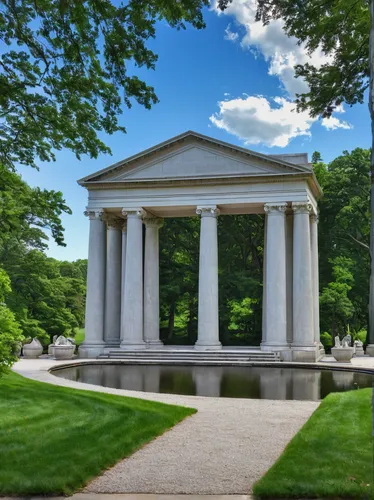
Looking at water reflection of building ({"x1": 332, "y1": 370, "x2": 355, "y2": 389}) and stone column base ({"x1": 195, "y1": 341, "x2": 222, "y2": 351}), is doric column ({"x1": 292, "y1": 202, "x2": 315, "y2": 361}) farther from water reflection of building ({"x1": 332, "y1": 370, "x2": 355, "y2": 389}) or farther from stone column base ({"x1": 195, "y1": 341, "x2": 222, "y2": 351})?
water reflection of building ({"x1": 332, "y1": 370, "x2": 355, "y2": 389})

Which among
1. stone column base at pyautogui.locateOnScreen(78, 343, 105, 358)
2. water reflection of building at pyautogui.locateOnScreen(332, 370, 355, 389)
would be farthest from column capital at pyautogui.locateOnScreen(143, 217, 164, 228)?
water reflection of building at pyautogui.locateOnScreen(332, 370, 355, 389)

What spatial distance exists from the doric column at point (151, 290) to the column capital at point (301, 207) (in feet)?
53.8

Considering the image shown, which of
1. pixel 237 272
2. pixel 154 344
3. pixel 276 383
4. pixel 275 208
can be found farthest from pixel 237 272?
pixel 276 383

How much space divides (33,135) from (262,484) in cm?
1197

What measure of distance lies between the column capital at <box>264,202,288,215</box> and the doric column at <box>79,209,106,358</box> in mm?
17244

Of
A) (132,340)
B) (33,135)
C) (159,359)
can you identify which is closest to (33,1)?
(33,135)

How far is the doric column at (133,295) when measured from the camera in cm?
5312

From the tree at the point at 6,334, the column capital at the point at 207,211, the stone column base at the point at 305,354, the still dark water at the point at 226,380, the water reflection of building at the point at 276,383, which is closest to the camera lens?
the tree at the point at 6,334

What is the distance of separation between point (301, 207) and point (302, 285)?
7612mm

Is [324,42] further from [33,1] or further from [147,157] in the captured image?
[147,157]

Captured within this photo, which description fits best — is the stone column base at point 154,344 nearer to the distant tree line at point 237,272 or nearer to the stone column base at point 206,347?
the stone column base at point 206,347

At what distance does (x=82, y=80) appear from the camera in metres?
14.3

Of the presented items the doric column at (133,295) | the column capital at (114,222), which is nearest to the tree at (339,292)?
the doric column at (133,295)

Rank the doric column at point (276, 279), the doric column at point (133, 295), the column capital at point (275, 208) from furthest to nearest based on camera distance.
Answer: the doric column at point (133, 295)
the column capital at point (275, 208)
the doric column at point (276, 279)
